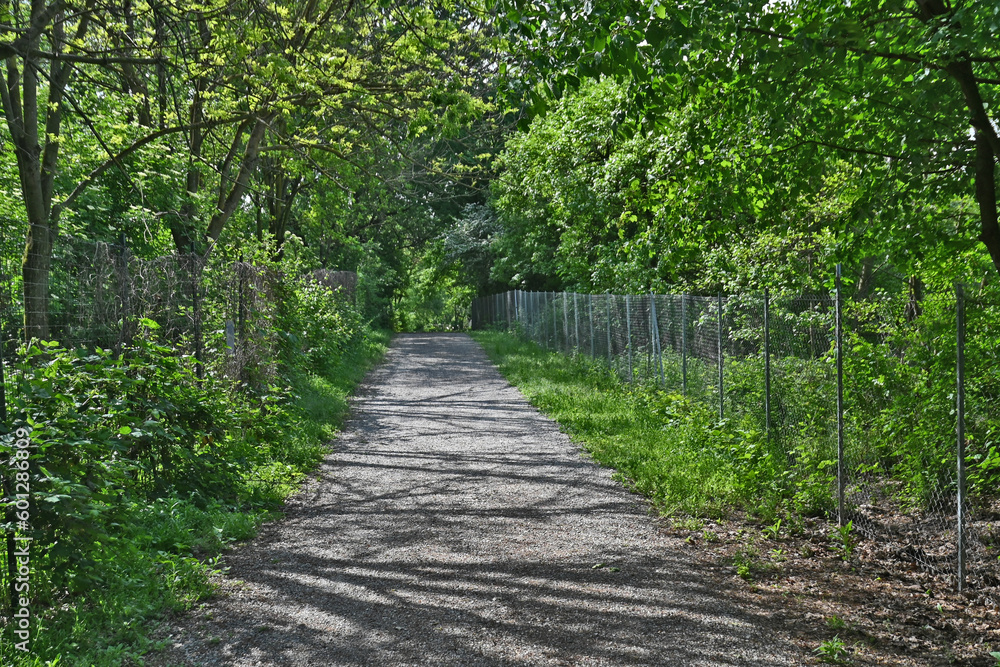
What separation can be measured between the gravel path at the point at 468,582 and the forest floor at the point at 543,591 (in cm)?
1

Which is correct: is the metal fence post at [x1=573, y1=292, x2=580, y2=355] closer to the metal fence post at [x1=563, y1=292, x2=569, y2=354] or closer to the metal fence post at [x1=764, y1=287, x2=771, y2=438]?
the metal fence post at [x1=563, y1=292, x2=569, y2=354]

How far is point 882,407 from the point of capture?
21.0ft

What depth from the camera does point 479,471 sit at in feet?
27.6

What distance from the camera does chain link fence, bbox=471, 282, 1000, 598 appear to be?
209 inches

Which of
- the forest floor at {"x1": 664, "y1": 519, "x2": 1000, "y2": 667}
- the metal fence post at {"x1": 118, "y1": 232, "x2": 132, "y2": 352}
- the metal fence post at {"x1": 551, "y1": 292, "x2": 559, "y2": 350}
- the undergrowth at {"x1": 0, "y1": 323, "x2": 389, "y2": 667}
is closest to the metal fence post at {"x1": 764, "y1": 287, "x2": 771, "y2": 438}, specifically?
the forest floor at {"x1": 664, "y1": 519, "x2": 1000, "y2": 667}

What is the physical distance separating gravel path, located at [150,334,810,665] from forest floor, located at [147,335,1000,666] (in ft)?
0.05

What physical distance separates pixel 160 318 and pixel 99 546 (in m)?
4.47

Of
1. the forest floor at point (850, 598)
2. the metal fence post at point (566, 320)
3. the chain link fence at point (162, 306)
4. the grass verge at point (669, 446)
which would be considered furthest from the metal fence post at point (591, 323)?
the forest floor at point (850, 598)

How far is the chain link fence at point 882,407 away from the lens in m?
5.30

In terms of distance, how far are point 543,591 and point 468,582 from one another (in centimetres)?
54

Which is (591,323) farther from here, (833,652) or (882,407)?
(833,652)

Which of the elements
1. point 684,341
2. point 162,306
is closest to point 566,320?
point 684,341

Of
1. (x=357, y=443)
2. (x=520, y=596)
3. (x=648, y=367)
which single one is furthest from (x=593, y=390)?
(x=520, y=596)

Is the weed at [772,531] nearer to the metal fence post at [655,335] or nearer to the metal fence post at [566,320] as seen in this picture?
the metal fence post at [655,335]
